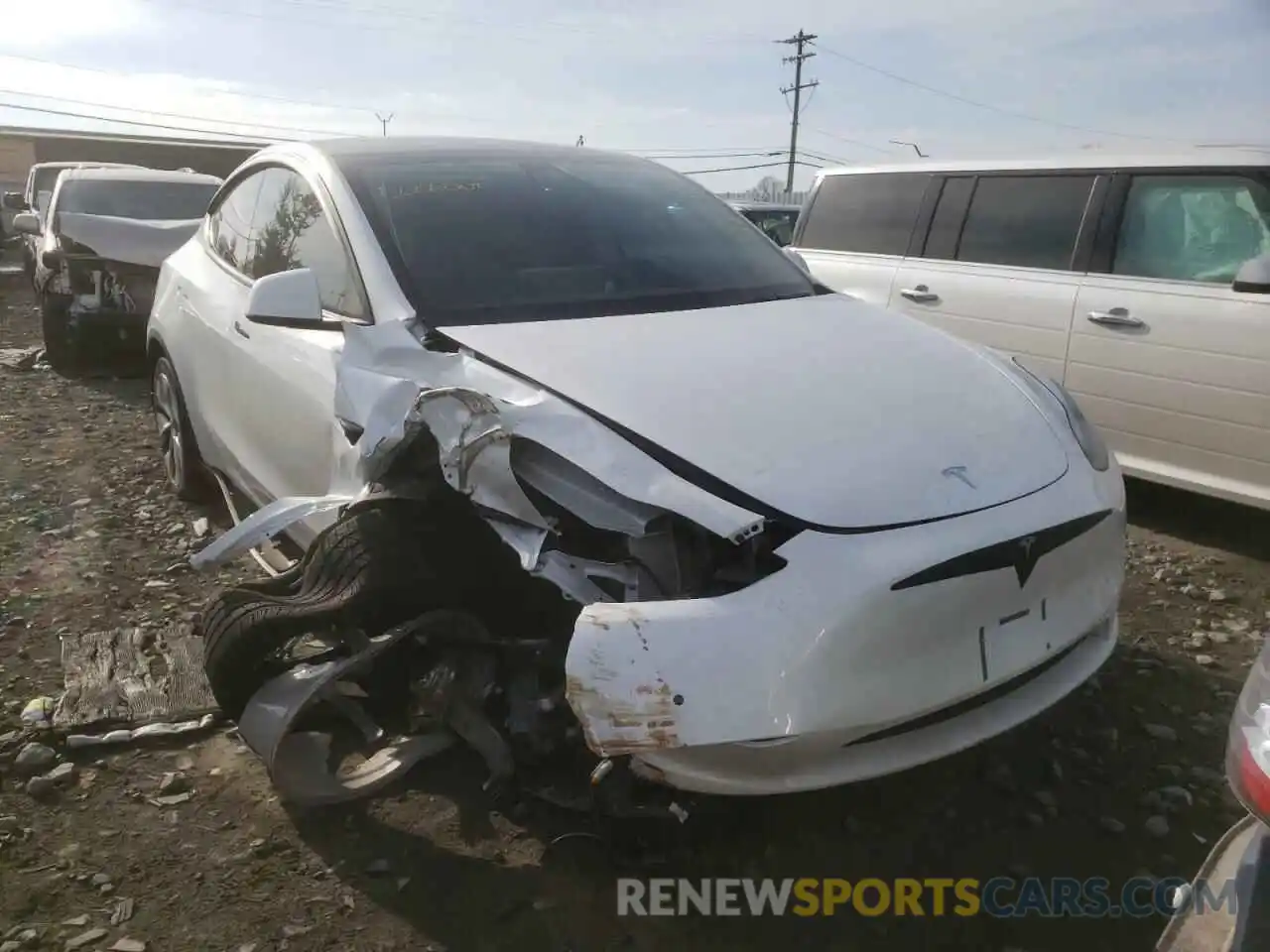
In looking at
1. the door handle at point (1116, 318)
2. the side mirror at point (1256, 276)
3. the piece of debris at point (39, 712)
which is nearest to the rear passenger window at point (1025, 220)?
the door handle at point (1116, 318)

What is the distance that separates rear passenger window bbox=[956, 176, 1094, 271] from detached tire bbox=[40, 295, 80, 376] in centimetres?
652

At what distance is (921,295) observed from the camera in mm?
5590

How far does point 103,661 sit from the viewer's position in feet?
11.0

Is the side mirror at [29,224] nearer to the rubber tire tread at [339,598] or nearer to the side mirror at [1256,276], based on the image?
the rubber tire tread at [339,598]

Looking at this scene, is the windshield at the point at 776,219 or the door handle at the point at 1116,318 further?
the windshield at the point at 776,219

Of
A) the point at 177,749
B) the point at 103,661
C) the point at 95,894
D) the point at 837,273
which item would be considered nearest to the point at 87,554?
the point at 103,661

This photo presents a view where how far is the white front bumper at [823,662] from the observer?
1903 millimetres

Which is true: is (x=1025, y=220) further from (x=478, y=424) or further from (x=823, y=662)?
(x=823, y=662)

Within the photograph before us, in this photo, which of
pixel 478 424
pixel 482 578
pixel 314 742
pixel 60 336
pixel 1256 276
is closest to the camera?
pixel 478 424

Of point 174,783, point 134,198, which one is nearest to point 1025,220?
point 174,783

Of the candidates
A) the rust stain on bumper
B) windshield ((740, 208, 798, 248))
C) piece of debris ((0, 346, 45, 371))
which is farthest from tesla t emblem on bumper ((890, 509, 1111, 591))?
windshield ((740, 208, 798, 248))

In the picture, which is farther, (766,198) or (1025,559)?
(766,198)

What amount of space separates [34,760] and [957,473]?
2518mm

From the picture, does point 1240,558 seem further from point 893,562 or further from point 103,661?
point 103,661
